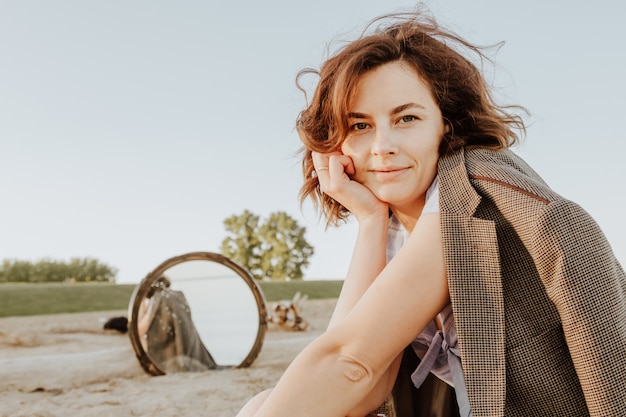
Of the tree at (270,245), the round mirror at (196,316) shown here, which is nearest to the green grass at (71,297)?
the tree at (270,245)

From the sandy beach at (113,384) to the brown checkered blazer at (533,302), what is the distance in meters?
2.12

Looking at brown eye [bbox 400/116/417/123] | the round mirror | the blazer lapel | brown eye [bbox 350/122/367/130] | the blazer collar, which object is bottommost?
the round mirror

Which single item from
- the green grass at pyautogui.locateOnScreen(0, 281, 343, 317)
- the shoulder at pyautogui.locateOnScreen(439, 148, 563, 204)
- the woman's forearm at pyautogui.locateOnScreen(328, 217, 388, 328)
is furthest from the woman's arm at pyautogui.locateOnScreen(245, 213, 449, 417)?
the green grass at pyautogui.locateOnScreen(0, 281, 343, 317)

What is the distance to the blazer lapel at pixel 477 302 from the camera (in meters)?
1.27

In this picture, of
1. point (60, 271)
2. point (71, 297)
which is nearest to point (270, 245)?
point (71, 297)

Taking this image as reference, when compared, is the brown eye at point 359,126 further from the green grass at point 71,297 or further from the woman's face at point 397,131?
the green grass at point 71,297

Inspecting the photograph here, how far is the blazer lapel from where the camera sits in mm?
1274

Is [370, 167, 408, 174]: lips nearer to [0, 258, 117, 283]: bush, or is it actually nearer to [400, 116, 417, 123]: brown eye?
[400, 116, 417, 123]: brown eye

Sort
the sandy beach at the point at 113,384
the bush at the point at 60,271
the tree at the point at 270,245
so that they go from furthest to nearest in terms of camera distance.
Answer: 1. the bush at the point at 60,271
2. the tree at the point at 270,245
3. the sandy beach at the point at 113,384

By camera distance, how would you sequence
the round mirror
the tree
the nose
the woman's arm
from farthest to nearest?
1. the tree
2. the round mirror
3. the nose
4. the woman's arm

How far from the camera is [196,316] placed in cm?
447

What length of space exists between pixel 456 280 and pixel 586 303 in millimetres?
264

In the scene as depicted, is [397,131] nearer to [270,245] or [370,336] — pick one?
[370,336]

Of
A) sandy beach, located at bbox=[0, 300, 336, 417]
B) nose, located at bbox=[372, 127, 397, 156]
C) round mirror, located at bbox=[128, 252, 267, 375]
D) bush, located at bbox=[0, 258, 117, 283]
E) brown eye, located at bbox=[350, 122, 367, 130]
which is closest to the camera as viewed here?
nose, located at bbox=[372, 127, 397, 156]
